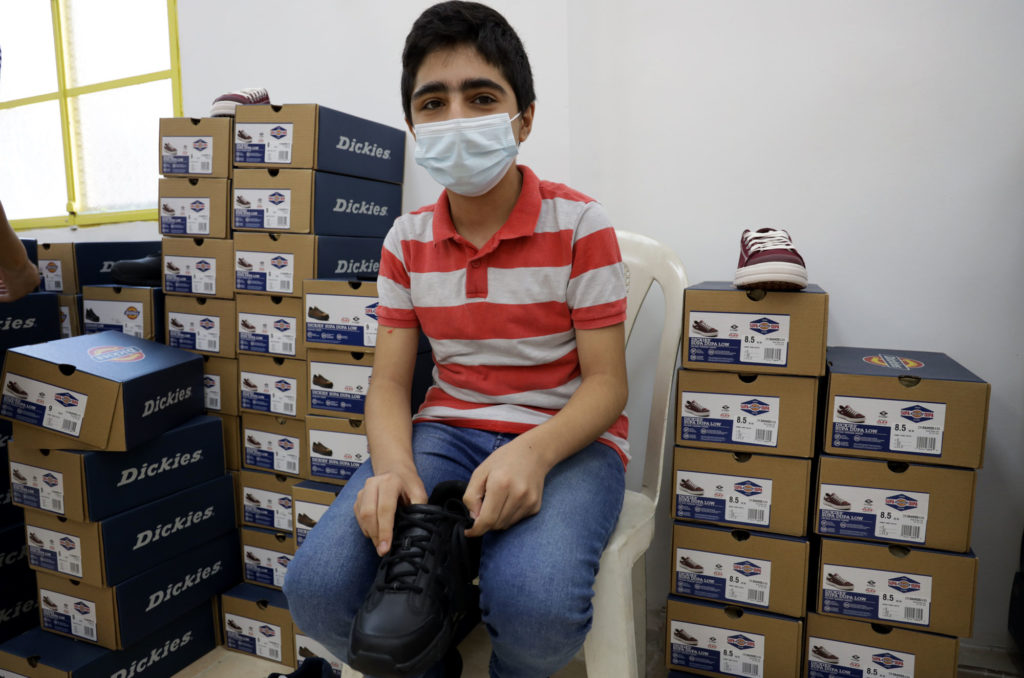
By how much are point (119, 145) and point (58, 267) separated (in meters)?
0.87

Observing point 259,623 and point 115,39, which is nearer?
point 259,623

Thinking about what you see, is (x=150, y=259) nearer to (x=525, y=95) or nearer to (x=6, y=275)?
(x=6, y=275)

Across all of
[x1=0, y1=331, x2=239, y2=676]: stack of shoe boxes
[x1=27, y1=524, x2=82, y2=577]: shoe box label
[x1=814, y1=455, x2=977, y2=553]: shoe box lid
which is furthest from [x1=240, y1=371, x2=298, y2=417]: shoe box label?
[x1=814, y1=455, x2=977, y2=553]: shoe box lid

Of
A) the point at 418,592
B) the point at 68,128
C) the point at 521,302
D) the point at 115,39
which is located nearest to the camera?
the point at 418,592

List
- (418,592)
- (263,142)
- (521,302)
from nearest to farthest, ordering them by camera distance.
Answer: (418,592)
(521,302)
(263,142)

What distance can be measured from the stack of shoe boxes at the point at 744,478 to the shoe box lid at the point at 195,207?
1126 millimetres

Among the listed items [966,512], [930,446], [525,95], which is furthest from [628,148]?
[966,512]

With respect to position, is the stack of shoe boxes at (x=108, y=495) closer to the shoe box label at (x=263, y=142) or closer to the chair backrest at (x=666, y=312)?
the shoe box label at (x=263, y=142)

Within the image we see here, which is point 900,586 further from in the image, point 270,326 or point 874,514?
point 270,326

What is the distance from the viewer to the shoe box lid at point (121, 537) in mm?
1210

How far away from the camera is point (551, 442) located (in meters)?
0.80

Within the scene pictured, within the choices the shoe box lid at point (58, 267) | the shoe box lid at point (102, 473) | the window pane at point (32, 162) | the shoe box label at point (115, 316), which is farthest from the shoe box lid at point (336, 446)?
the window pane at point (32, 162)

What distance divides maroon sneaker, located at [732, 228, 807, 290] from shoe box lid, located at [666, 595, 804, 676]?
1.87 feet

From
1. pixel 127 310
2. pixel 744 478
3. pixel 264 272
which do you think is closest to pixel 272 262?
pixel 264 272
